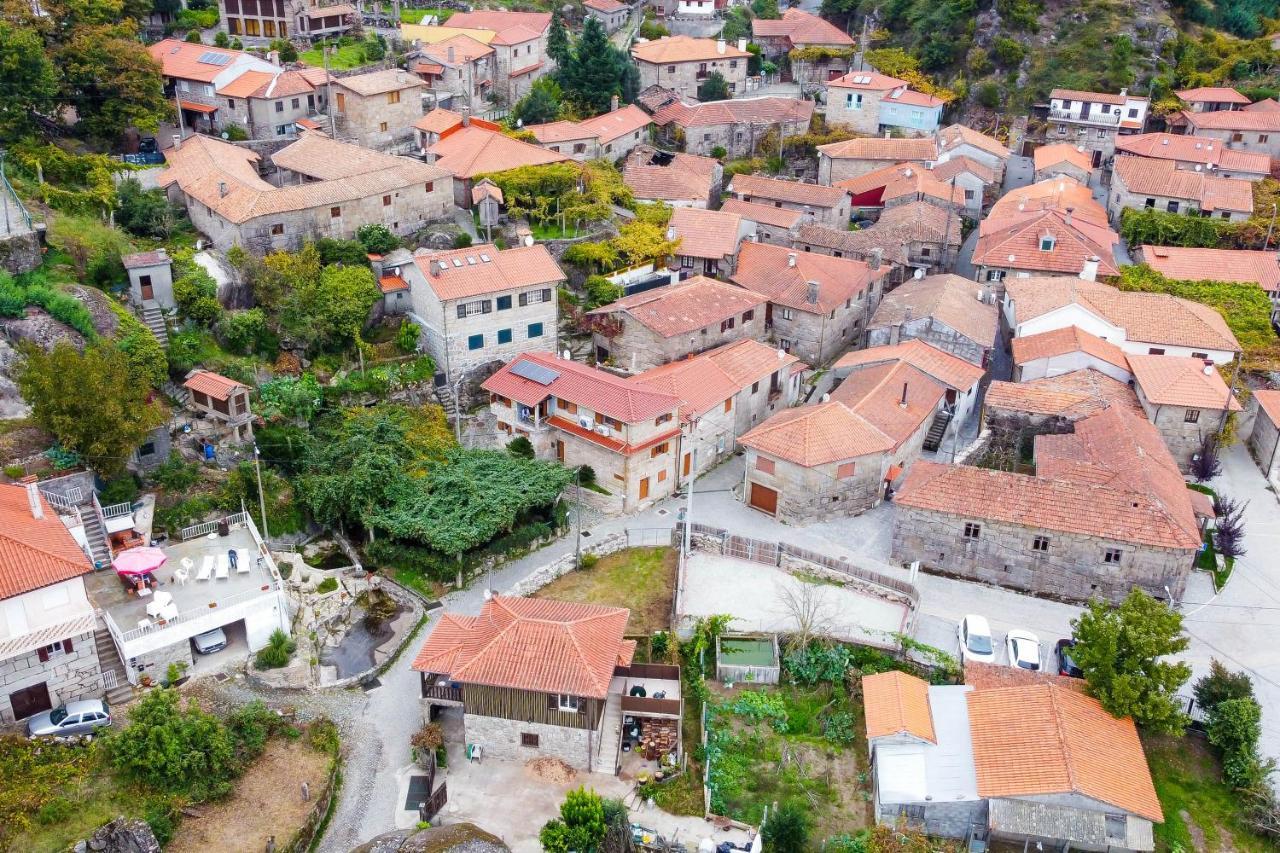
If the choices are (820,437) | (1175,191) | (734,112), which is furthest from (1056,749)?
(734,112)

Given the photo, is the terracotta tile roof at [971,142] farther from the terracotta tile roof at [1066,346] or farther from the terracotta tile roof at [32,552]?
the terracotta tile roof at [32,552]

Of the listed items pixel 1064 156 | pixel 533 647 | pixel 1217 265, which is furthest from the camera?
pixel 1064 156

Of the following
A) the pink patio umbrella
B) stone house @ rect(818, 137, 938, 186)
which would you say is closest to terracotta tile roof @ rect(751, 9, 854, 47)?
stone house @ rect(818, 137, 938, 186)

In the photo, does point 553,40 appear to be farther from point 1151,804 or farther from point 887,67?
point 1151,804

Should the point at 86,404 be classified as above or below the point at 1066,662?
above

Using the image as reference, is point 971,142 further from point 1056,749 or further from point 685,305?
point 1056,749

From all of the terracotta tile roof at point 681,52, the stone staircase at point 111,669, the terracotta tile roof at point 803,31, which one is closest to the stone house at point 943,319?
the terracotta tile roof at point 681,52

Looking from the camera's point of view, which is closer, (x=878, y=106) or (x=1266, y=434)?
Answer: (x=1266, y=434)

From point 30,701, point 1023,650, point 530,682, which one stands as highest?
point 530,682
